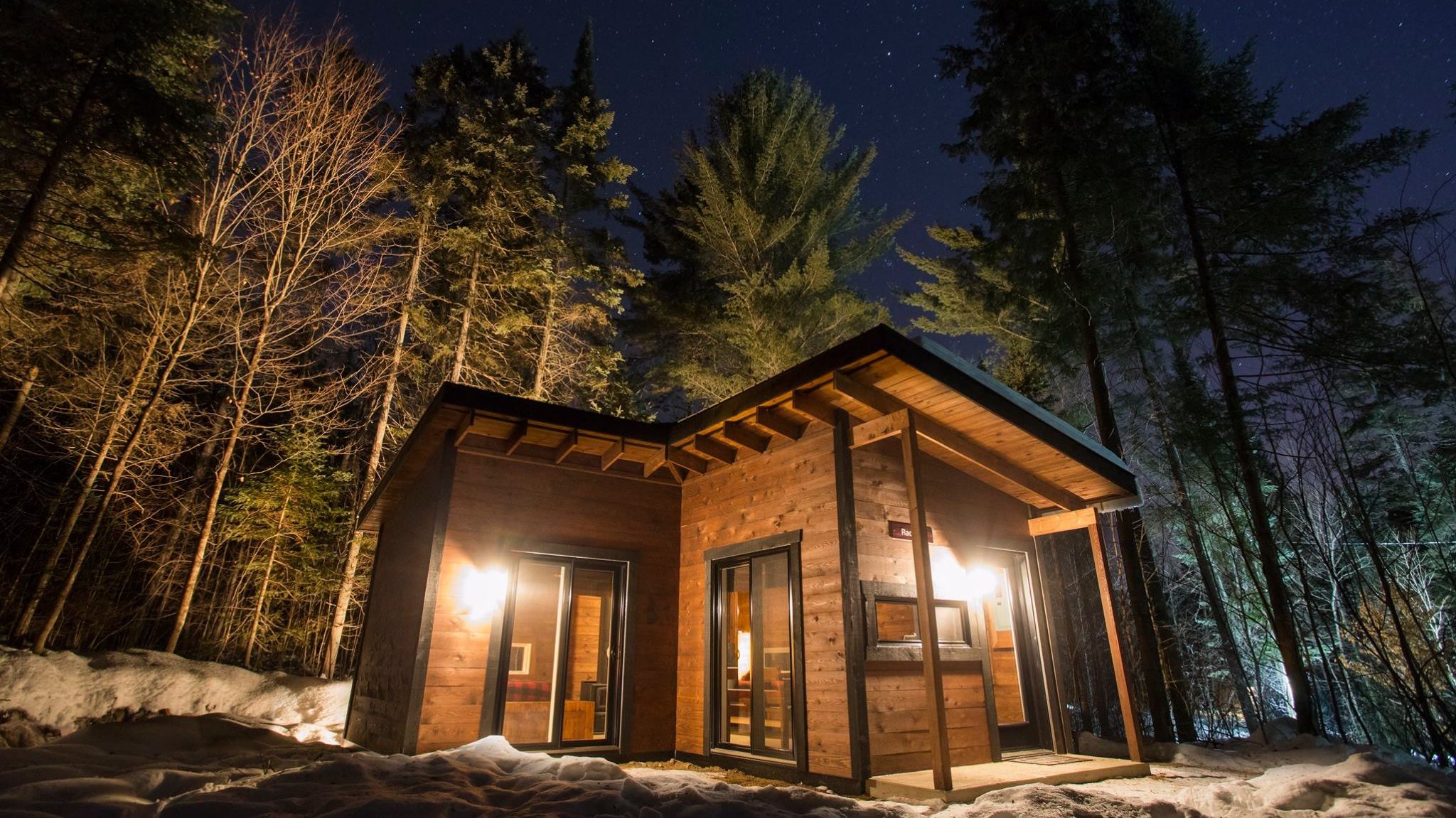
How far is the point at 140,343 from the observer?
8.44 metres

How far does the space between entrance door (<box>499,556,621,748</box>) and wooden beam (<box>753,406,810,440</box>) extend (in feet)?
7.89

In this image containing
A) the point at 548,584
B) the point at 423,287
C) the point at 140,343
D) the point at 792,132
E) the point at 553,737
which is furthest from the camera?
the point at 792,132

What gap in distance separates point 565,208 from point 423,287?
360 cm

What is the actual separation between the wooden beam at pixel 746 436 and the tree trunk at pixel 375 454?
7003 mm

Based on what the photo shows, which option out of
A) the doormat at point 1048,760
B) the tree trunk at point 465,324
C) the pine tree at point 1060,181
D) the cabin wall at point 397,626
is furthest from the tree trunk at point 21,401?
the pine tree at point 1060,181

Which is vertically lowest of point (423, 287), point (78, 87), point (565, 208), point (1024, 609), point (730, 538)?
point (1024, 609)

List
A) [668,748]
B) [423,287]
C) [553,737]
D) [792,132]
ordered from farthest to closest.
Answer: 1. [792,132]
2. [423,287]
3. [668,748]
4. [553,737]

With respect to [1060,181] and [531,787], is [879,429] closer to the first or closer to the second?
[531,787]

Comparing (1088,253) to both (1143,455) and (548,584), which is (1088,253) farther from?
(548,584)

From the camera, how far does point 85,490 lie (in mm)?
7730

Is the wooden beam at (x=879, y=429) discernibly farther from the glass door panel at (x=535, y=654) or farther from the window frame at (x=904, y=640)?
the glass door panel at (x=535, y=654)

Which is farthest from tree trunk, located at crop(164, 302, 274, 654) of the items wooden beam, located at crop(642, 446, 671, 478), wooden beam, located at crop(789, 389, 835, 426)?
wooden beam, located at crop(789, 389, 835, 426)

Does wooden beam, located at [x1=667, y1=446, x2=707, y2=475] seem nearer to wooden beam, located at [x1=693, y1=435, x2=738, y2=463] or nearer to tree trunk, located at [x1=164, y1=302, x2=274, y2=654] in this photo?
wooden beam, located at [x1=693, y1=435, x2=738, y2=463]

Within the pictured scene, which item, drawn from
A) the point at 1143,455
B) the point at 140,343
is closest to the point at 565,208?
the point at 140,343
